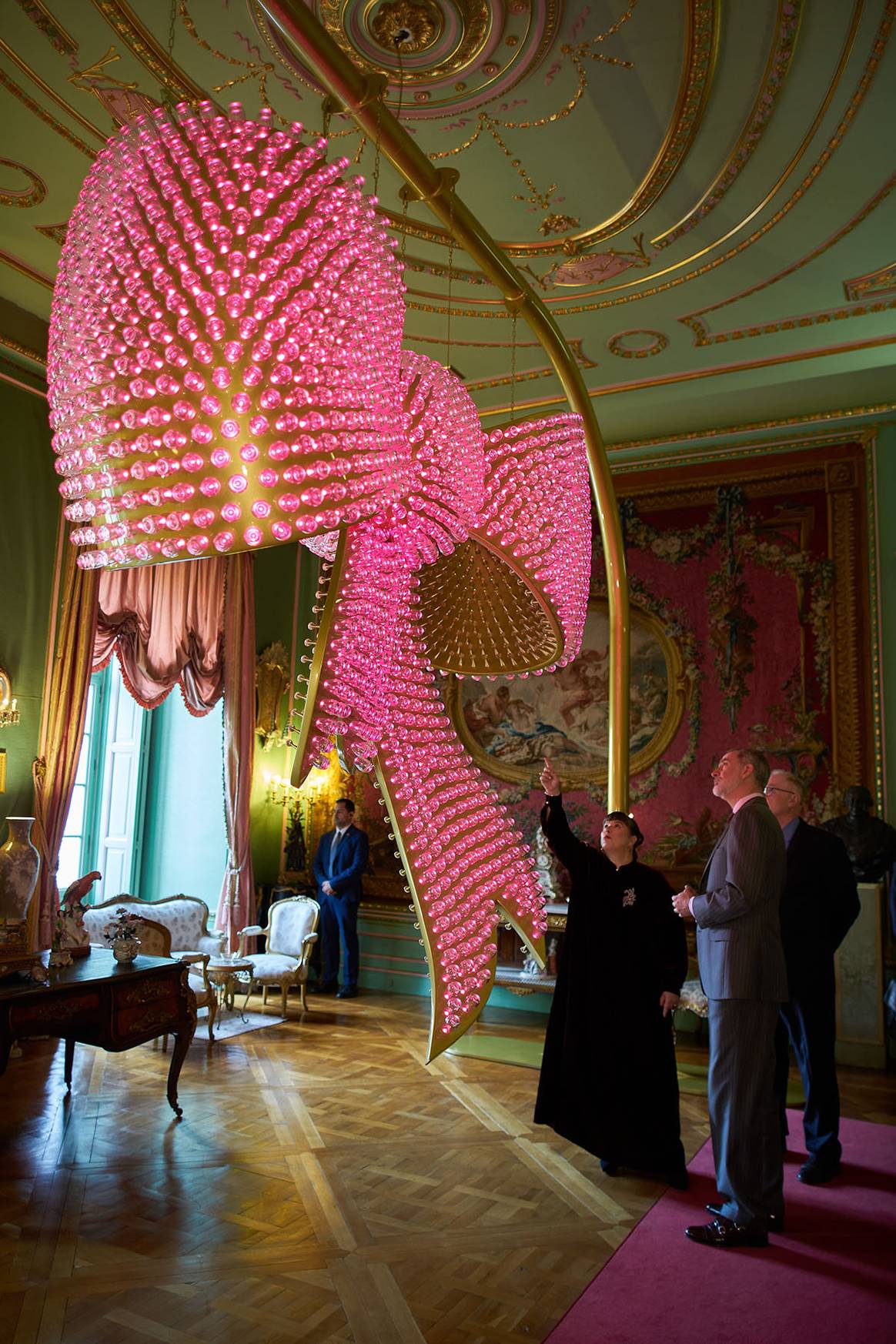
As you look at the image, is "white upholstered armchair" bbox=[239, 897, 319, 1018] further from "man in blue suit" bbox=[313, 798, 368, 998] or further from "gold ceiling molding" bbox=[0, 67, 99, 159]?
"gold ceiling molding" bbox=[0, 67, 99, 159]

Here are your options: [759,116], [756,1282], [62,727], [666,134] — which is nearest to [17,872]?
[62,727]

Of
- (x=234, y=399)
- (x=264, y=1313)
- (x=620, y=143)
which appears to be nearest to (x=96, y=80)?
(x=620, y=143)

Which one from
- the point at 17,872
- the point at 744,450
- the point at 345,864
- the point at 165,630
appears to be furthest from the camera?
the point at 345,864

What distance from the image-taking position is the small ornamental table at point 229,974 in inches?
253

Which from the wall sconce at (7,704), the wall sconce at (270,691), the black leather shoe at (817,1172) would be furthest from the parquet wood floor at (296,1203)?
the wall sconce at (270,691)

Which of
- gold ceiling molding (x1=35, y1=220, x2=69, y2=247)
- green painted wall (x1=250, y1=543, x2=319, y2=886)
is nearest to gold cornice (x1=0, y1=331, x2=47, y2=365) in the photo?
gold ceiling molding (x1=35, y1=220, x2=69, y2=247)

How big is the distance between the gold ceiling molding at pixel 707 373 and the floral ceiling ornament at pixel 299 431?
540 cm

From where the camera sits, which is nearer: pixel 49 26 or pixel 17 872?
pixel 49 26

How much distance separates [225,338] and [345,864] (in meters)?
7.21

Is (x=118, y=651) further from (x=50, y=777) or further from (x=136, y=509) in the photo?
(x=136, y=509)

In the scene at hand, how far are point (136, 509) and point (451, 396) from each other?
22.5 inches

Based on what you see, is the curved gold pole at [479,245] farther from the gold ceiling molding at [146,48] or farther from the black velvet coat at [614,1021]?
the gold ceiling molding at [146,48]

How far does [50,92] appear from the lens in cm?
417

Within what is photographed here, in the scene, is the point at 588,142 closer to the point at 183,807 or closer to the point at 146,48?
the point at 146,48
